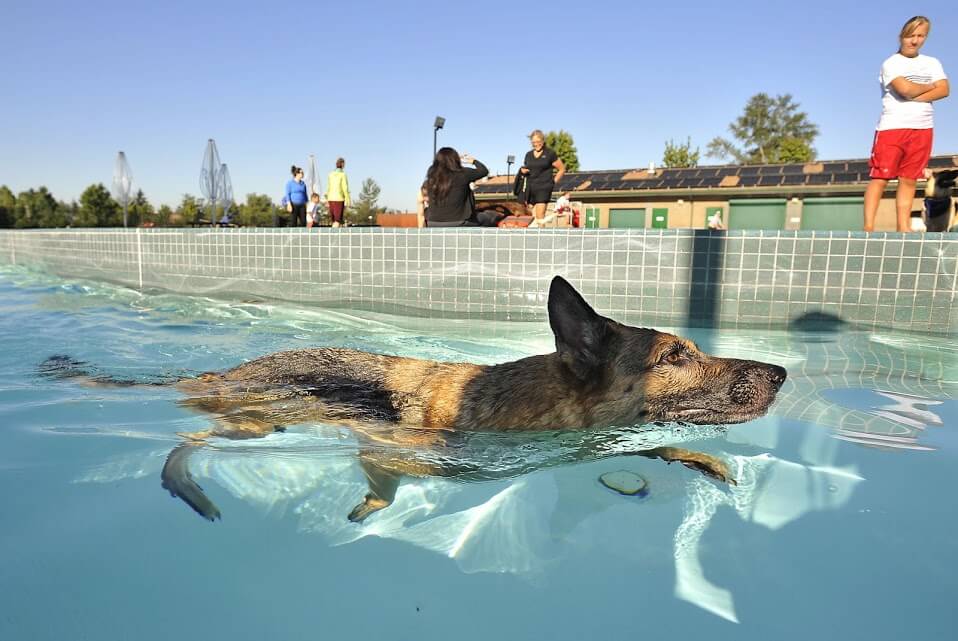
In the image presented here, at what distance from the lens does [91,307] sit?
8492 millimetres

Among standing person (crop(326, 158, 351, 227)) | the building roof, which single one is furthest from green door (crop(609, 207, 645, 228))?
standing person (crop(326, 158, 351, 227))

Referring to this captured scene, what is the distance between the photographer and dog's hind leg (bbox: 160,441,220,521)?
6.88 ft

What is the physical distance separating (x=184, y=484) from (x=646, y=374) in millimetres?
2121

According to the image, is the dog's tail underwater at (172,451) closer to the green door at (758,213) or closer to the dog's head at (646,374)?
the dog's head at (646,374)

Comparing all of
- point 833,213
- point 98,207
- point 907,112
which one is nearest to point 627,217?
point 833,213

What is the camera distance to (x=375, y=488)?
243 centimetres

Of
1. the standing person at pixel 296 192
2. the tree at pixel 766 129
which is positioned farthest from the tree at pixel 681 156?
the standing person at pixel 296 192

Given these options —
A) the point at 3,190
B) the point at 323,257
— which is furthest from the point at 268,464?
the point at 3,190

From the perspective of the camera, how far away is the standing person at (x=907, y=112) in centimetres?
604

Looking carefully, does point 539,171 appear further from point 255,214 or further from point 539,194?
point 255,214

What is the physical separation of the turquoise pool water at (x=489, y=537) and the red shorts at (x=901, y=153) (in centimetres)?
411

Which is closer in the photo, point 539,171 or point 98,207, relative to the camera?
point 539,171

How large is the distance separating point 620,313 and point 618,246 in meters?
0.81

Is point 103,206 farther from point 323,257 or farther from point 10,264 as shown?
point 323,257
